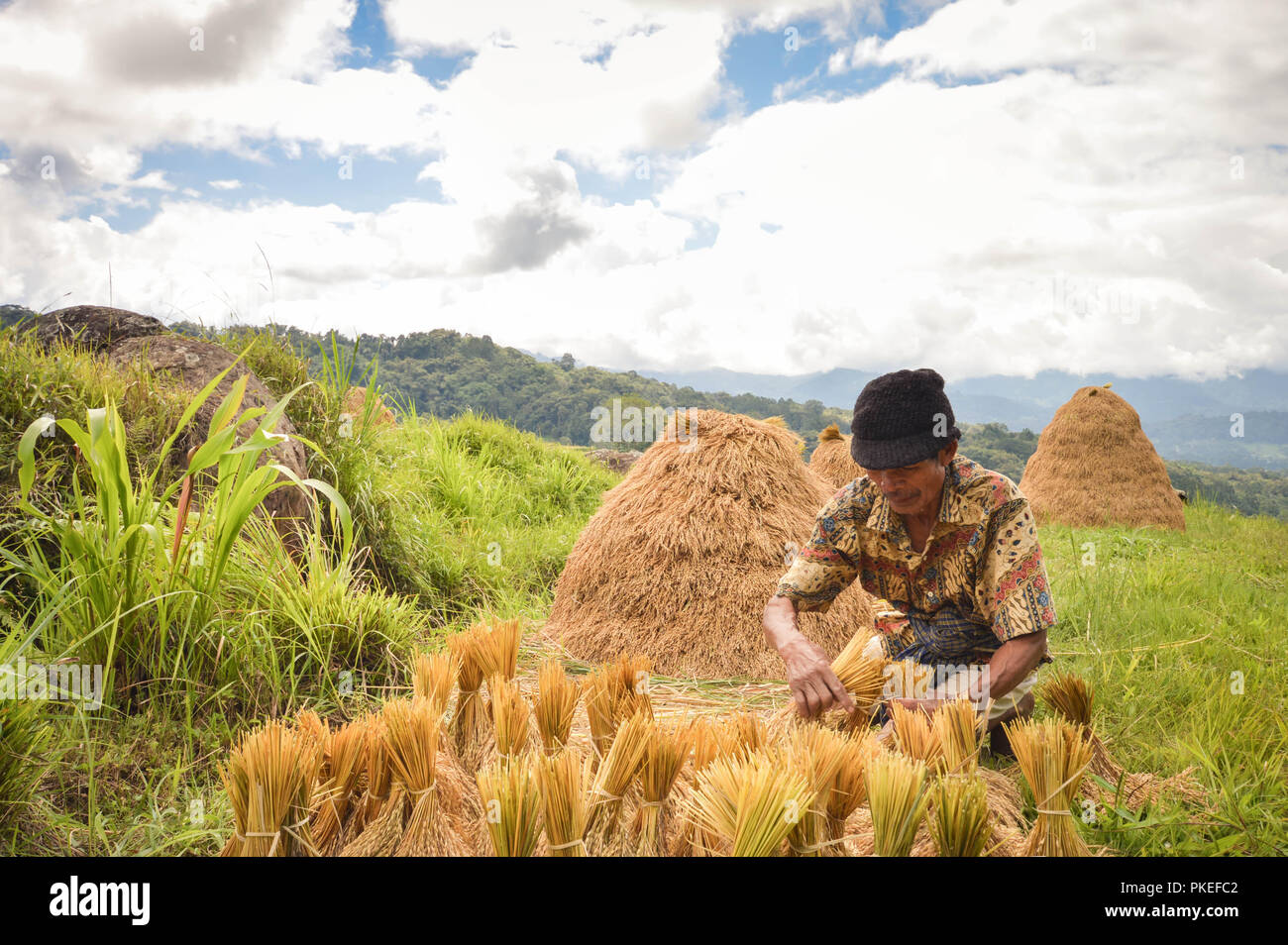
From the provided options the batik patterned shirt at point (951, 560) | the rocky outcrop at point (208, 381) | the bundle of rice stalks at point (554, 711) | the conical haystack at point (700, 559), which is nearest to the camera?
the bundle of rice stalks at point (554, 711)

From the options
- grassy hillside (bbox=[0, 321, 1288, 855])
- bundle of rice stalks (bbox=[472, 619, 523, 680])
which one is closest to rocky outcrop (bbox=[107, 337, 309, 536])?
grassy hillside (bbox=[0, 321, 1288, 855])

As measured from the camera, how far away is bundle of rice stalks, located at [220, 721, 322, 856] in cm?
138

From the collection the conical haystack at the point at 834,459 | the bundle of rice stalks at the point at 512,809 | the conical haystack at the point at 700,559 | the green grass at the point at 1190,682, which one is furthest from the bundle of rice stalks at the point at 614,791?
the conical haystack at the point at 834,459

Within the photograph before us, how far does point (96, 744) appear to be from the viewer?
223cm

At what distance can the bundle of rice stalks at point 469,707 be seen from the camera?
2.01m

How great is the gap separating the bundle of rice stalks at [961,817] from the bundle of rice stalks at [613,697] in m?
0.71

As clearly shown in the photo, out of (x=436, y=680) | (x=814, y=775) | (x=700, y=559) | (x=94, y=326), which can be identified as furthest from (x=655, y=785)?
(x=94, y=326)

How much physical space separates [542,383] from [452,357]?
2.63 meters

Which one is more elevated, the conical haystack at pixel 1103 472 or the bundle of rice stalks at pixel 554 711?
the conical haystack at pixel 1103 472

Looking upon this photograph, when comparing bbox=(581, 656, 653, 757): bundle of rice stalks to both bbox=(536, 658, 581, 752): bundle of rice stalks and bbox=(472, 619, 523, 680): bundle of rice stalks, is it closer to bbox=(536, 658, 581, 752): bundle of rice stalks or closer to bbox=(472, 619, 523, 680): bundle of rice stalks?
bbox=(536, 658, 581, 752): bundle of rice stalks

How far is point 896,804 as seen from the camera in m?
1.35

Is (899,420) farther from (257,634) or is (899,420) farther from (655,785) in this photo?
(257,634)

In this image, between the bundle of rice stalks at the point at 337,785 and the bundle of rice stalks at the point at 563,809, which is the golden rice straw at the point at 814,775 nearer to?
the bundle of rice stalks at the point at 563,809

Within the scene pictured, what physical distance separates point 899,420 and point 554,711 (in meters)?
1.31
